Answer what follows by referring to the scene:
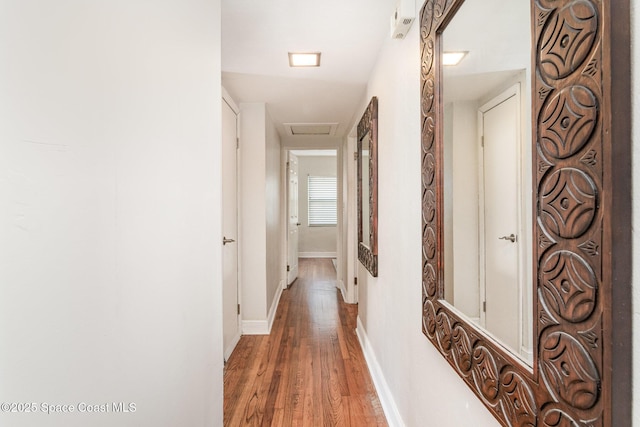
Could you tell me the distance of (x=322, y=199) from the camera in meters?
7.75

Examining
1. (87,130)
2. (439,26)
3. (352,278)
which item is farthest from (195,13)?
(352,278)

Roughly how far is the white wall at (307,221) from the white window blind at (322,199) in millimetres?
104

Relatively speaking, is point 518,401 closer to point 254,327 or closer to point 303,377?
point 303,377

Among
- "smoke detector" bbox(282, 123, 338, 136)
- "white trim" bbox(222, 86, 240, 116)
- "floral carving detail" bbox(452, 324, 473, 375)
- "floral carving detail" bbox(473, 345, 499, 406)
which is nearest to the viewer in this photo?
"floral carving detail" bbox(473, 345, 499, 406)

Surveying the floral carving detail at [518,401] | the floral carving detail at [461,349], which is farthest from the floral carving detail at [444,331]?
the floral carving detail at [518,401]

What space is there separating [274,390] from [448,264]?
1715 mm

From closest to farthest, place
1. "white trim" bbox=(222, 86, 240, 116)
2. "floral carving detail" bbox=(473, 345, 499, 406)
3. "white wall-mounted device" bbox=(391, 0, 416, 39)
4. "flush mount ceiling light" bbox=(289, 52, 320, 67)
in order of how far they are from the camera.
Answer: "floral carving detail" bbox=(473, 345, 499, 406) → "white wall-mounted device" bbox=(391, 0, 416, 39) → "flush mount ceiling light" bbox=(289, 52, 320, 67) → "white trim" bbox=(222, 86, 240, 116)

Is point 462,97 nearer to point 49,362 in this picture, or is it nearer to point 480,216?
point 480,216

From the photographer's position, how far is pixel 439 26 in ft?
3.42

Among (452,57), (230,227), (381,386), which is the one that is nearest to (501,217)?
(452,57)

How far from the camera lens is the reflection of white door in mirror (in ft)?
2.23

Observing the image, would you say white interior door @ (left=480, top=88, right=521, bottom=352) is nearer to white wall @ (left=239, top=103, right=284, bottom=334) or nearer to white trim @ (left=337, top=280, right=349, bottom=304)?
white wall @ (left=239, top=103, right=284, bottom=334)

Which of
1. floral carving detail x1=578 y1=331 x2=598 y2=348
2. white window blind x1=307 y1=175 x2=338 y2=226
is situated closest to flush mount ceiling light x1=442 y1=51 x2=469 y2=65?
floral carving detail x1=578 y1=331 x2=598 y2=348

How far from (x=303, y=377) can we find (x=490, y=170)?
2101 mm
